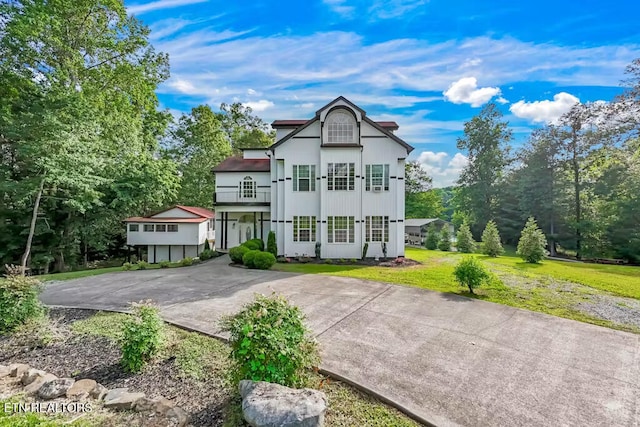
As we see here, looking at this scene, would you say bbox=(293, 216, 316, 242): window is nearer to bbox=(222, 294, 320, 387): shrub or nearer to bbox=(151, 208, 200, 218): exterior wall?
bbox=(151, 208, 200, 218): exterior wall

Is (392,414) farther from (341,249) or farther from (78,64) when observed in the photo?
(78,64)

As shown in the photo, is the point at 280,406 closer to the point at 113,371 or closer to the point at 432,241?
the point at 113,371

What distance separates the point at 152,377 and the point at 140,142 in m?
20.2

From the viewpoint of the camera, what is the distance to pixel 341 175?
17.5 meters

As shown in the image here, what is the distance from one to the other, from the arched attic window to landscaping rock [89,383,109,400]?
15.2 metres

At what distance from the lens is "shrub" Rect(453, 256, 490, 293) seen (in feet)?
32.4

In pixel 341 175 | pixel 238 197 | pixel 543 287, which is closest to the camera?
pixel 543 287

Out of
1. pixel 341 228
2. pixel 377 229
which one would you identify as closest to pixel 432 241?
pixel 377 229

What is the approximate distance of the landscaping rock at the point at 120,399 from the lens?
160 inches

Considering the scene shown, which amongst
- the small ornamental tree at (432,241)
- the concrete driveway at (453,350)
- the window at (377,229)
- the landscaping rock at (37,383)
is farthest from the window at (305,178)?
the small ornamental tree at (432,241)

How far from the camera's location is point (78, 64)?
58.2 feet

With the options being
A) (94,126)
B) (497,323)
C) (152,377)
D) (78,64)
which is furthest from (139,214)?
(497,323)

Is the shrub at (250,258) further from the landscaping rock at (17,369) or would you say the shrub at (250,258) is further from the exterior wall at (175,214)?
the landscaping rock at (17,369)

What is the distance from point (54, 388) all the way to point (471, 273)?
10.3 metres
